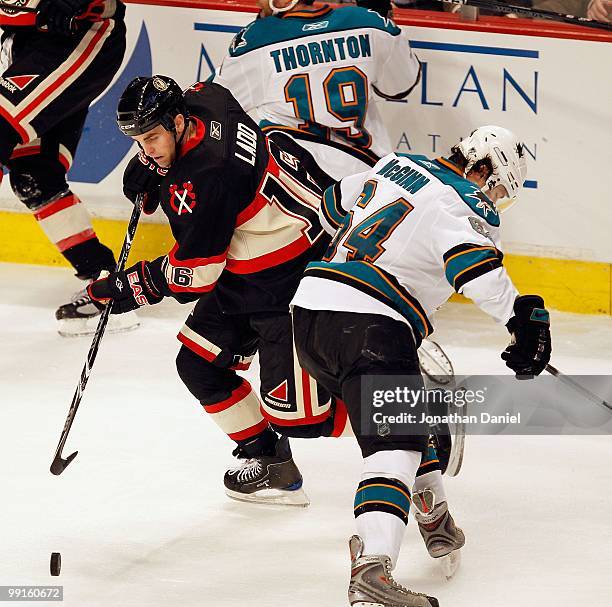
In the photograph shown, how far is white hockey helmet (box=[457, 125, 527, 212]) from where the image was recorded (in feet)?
9.02

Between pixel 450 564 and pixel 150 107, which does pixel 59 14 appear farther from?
pixel 450 564

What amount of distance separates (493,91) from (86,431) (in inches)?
65.9

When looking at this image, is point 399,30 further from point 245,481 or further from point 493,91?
point 245,481

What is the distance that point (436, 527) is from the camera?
9.14 feet

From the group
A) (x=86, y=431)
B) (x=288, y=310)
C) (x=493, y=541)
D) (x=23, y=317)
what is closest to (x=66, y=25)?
(x=23, y=317)

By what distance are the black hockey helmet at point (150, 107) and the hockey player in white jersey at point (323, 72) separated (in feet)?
4.18

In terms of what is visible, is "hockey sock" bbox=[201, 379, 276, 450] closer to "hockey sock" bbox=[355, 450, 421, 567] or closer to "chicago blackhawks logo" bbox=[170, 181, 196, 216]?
"chicago blackhawks logo" bbox=[170, 181, 196, 216]

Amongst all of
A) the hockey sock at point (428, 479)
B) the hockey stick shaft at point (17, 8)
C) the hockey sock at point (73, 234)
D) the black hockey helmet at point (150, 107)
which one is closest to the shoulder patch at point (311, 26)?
the hockey stick shaft at point (17, 8)

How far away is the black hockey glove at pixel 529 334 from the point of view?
2.49 metres

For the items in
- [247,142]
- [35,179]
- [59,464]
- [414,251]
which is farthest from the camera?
[35,179]

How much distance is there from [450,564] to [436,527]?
92 mm

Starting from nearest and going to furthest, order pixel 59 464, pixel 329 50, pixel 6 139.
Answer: pixel 59 464, pixel 329 50, pixel 6 139

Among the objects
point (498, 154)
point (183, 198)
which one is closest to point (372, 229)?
point (498, 154)

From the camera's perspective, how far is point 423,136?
14.7 feet
